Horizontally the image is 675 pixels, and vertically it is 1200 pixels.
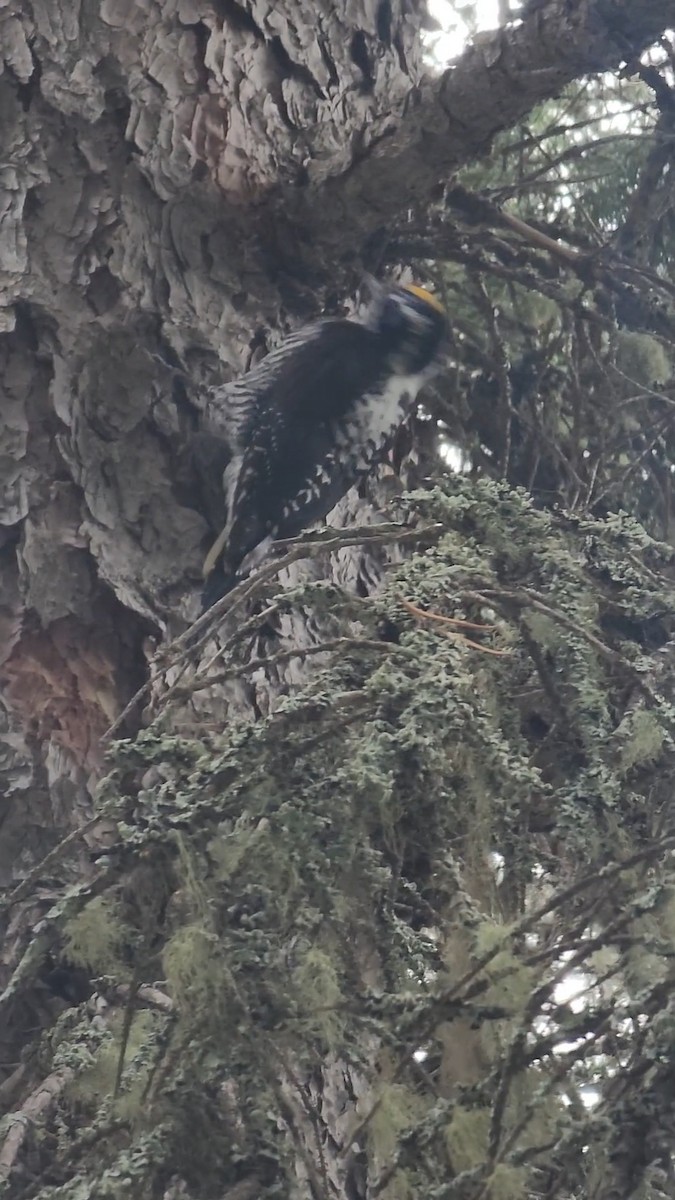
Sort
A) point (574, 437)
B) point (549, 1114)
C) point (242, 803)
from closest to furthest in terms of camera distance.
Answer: point (549, 1114), point (242, 803), point (574, 437)

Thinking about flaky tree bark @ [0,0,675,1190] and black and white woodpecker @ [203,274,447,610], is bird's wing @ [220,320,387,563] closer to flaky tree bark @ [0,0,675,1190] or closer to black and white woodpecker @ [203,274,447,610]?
black and white woodpecker @ [203,274,447,610]

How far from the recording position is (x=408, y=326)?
114 inches

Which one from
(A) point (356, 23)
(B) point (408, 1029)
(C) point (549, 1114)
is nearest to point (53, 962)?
(B) point (408, 1029)

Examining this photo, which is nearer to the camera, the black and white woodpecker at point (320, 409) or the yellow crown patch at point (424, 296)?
the black and white woodpecker at point (320, 409)

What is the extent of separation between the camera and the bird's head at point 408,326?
289 centimetres

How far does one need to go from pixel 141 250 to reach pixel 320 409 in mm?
642

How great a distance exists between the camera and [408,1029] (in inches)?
54.4

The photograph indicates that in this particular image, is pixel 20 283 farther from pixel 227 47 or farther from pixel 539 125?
pixel 539 125

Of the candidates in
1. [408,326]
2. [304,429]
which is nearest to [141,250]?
[304,429]

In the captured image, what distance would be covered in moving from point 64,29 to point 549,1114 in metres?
1.89

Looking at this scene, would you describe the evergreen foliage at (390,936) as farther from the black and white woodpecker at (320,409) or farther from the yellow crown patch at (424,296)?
the yellow crown patch at (424,296)

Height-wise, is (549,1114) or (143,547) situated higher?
(143,547)

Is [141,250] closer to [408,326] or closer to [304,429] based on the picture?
[304,429]

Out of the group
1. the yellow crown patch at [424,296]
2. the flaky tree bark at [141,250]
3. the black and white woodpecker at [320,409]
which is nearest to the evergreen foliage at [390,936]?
the flaky tree bark at [141,250]
